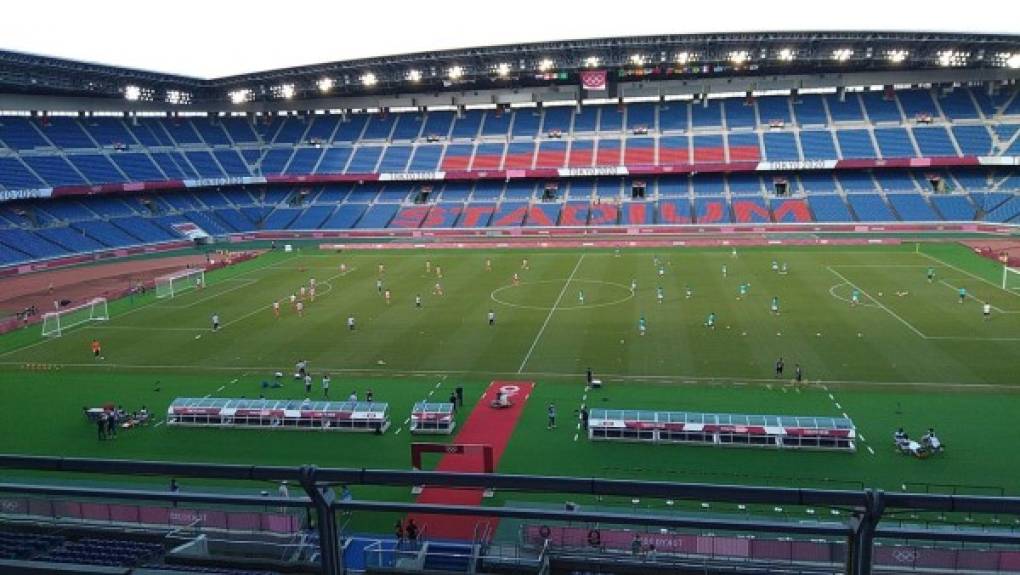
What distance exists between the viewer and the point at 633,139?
99.9 meters

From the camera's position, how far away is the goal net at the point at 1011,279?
155 ft

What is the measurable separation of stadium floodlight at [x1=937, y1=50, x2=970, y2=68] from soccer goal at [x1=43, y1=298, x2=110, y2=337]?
92.5 metres

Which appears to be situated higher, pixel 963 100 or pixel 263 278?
pixel 963 100

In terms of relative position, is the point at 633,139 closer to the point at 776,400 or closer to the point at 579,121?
the point at 579,121

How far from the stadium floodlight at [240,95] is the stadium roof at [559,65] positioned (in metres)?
0.14

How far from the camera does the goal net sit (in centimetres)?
4731

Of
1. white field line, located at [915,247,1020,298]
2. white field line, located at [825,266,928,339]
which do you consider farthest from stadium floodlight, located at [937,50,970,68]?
white field line, located at [825,266,928,339]

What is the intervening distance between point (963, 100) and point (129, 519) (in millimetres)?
107324

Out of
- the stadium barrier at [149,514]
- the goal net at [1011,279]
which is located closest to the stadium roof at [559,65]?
the goal net at [1011,279]

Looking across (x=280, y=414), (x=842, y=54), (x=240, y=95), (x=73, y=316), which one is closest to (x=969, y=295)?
(x=280, y=414)

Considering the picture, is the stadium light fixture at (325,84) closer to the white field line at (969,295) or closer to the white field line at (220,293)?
the white field line at (220,293)

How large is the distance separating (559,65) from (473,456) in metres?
78.6

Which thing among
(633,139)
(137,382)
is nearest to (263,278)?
(137,382)

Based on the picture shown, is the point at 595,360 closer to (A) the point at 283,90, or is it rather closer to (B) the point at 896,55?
(B) the point at 896,55
